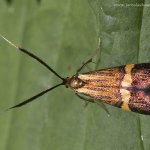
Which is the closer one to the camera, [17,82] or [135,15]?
[135,15]

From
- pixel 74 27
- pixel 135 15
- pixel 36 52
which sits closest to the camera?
pixel 135 15

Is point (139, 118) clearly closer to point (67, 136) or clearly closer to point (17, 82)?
point (67, 136)

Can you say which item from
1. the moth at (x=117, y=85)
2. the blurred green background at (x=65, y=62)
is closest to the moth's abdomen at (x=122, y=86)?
the moth at (x=117, y=85)

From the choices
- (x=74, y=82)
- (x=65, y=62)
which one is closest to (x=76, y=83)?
(x=74, y=82)

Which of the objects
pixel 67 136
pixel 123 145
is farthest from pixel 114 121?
pixel 67 136

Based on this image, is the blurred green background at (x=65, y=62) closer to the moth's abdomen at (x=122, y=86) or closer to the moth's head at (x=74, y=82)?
the moth's abdomen at (x=122, y=86)

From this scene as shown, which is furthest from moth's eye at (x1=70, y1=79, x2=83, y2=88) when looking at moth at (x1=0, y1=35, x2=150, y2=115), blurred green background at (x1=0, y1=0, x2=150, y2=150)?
blurred green background at (x1=0, y1=0, x2=150, y2=150)

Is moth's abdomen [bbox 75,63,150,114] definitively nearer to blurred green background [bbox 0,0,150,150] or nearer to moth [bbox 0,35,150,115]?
moth [bbox 0,35,150,115]

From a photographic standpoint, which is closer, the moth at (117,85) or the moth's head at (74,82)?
the moth at (117,85)
